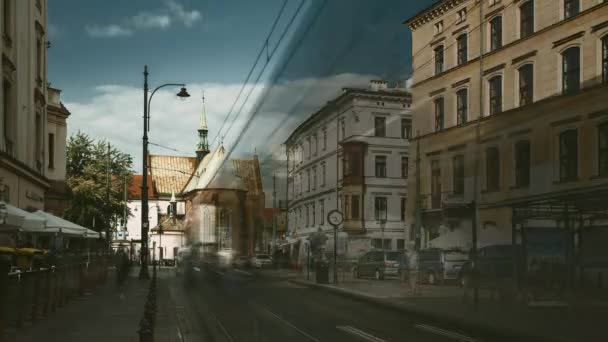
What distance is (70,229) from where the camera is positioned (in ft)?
67.9

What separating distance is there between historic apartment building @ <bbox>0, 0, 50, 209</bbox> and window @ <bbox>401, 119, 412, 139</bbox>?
19.8 meters

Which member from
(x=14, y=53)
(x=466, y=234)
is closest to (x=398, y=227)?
(x=466, y=234)

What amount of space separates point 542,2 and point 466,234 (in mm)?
946

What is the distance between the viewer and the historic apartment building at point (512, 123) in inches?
96.0

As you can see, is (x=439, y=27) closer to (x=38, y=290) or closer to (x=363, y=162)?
(x=363, y=162)

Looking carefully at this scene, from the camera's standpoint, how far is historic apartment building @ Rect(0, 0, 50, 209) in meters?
23.0

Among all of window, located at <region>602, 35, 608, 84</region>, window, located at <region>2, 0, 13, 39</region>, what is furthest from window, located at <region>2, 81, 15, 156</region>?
window, located at <region>602, 35, 608, 84</region>

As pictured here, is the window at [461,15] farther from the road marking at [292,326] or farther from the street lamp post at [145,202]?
the street lamp post at [145,202]

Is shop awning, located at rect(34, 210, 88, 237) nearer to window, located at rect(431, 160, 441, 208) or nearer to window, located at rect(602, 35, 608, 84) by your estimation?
window, located at rect(431, 160, 441, 208)

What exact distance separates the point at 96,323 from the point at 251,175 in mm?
7988

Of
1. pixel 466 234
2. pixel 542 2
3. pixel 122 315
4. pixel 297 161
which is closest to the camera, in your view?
pixel 542 2

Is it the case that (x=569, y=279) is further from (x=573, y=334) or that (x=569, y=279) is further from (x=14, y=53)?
(x=14, y=53)

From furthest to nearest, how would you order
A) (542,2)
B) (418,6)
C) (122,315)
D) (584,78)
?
(122,315)
(418,6)
(542,2)
(584,78)

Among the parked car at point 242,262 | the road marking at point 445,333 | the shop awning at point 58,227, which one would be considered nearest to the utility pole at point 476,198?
the road marking at point 445,333
